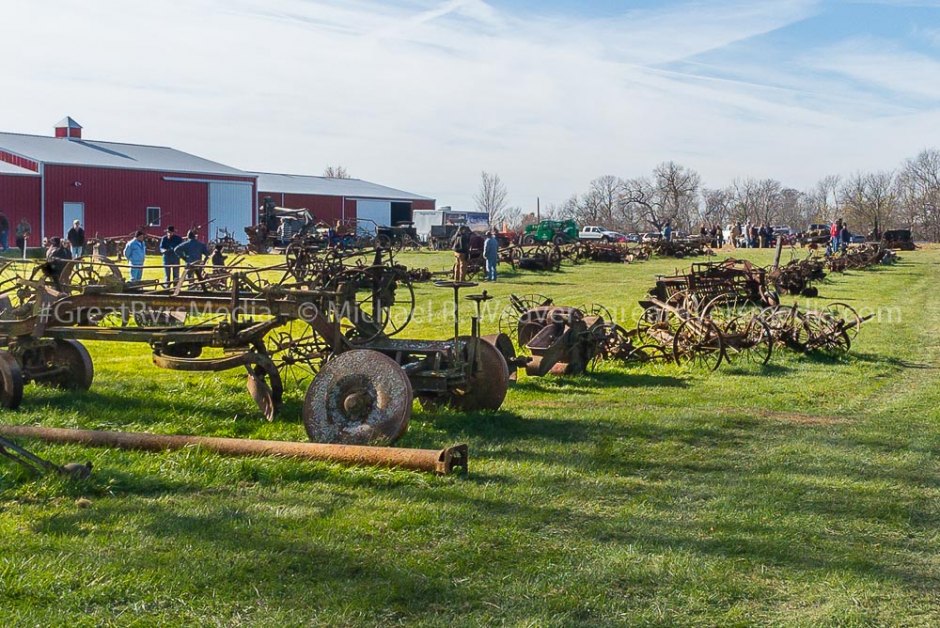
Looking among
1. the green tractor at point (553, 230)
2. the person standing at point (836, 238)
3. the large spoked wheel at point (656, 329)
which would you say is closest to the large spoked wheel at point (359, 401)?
the large spoked wheel at point (656, 329)

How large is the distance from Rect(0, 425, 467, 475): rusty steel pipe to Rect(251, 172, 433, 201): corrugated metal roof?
4992cm

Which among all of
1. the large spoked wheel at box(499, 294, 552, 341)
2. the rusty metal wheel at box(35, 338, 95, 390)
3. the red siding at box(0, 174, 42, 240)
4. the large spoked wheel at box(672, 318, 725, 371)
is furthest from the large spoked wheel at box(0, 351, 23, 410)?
the red siding at box(0, 174, 42, 240)

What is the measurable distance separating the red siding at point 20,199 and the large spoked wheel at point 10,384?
3407cm

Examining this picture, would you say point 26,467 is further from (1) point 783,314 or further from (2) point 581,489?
(1) point 783,314

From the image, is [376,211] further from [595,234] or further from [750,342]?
[750,342]

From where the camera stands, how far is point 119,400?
30.2 ft

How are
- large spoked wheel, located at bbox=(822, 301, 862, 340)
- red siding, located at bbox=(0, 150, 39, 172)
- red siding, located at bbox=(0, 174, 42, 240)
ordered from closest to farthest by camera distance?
large spoked wheel, located at bbox=(822, 301, 862, 340), red siding, located at bbox=(0, 174, 42, 240), red siding, located at bbox=(0, 150, 39, 172)

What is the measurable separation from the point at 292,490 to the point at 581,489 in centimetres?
180

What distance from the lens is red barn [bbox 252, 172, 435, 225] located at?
2250 inches

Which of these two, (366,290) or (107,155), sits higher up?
(107,155)

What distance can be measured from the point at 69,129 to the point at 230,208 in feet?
32.9

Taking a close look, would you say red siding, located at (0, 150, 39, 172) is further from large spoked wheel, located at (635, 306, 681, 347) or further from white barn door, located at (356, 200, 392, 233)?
large spoked wheel, located at (635, 306, 681, 347)

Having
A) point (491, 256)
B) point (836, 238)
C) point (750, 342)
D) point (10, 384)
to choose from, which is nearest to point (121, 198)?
point (491, 256)

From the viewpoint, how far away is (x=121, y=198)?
43500mm
